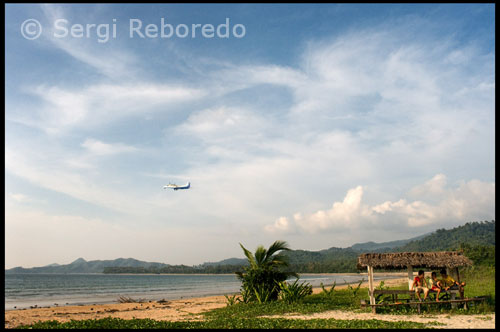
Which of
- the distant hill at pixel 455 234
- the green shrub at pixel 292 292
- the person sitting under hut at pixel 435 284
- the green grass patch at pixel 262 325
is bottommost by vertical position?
the distant hill at pixel 455 234

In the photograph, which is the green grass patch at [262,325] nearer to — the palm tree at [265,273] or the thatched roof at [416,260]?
the thatched roof at [416,260]

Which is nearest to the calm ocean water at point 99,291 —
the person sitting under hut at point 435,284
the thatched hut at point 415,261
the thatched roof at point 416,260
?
the thatched hut at point 415,261

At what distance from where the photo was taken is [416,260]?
15.6 metres

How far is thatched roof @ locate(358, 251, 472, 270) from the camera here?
15336mm

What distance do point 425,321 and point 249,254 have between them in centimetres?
1025

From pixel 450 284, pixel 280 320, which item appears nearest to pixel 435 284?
pixel 450 284

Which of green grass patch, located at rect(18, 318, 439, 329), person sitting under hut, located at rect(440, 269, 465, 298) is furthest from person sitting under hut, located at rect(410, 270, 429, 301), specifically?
green grass patch, located at rect(18, 318, 439, 329)

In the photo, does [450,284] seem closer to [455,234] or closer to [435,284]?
[435,284]

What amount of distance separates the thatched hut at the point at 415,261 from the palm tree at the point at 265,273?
571cm

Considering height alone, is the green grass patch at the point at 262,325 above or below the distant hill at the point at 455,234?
above

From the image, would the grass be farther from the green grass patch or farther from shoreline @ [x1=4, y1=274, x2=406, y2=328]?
shoreline @ [x1=4, y1=274, x2=406, y2=328]

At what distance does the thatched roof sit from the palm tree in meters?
5.78

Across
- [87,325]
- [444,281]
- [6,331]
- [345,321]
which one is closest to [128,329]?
[87,325]

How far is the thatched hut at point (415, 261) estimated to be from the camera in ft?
50.3
